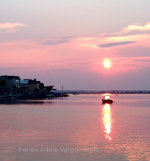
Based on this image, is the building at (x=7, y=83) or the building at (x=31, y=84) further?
the building at (x=31, y=84)

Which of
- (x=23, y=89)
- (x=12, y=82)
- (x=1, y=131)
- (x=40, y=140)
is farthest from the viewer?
(x=23, y=89)

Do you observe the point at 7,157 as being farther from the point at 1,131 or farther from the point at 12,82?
the point at 12,82

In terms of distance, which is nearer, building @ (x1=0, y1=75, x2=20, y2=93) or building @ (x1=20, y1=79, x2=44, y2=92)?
building @ (x1=0, y1=75, x2=20, y2=93)

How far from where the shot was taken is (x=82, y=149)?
86.2 feet

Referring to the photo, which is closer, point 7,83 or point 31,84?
point 7,83

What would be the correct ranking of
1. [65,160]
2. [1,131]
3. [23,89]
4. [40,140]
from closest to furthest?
[65,160] < [40,140] < [1,131] < [23,89]

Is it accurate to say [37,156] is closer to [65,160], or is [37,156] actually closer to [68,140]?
[65,160]

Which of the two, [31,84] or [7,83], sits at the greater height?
[31,84]

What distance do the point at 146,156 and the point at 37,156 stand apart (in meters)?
7.15

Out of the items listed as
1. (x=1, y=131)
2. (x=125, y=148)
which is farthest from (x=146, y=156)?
(x=1, y=131)

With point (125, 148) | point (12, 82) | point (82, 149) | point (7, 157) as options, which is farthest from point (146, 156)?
point (12, 82)

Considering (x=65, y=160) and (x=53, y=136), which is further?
(x=53, y=136)

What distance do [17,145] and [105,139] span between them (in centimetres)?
778

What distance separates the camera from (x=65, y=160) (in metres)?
23.0
